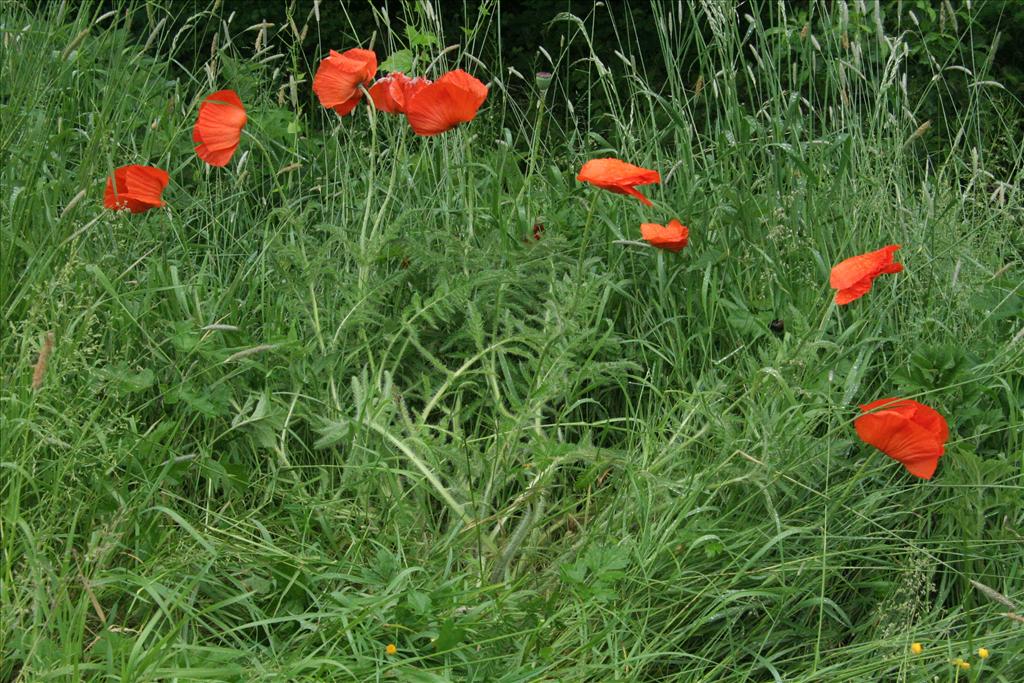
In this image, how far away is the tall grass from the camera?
5.65ft

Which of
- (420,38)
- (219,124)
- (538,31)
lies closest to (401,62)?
(420,38)

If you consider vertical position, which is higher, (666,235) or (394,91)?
(394,91)

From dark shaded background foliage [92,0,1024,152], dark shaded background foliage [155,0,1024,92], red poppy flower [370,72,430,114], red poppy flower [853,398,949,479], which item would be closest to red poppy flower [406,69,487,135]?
red poppy flower [370,72,430,114]

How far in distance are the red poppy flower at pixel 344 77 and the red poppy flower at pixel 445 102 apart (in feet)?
0.37

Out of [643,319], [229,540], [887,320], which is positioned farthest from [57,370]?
[887,320]

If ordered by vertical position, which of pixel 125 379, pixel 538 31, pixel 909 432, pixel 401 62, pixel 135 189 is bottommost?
pixel 538 31

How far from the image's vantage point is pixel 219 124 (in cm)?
227

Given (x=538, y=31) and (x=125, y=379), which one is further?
(x=538, y=31)

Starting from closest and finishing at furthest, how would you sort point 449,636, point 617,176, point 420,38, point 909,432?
point 449,636
point 909,432
point 617,176
point 420,38

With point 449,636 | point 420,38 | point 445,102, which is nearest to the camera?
point 449,636

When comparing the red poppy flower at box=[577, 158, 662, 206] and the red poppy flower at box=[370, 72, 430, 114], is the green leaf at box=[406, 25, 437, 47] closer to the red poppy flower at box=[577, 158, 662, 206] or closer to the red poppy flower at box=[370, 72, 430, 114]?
the red poppy flower at box=[370, 72, 430, 114]

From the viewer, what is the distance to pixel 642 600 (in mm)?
1799

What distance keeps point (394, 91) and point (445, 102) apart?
142 mm

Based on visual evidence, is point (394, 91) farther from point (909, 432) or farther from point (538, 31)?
point (538, 31)
